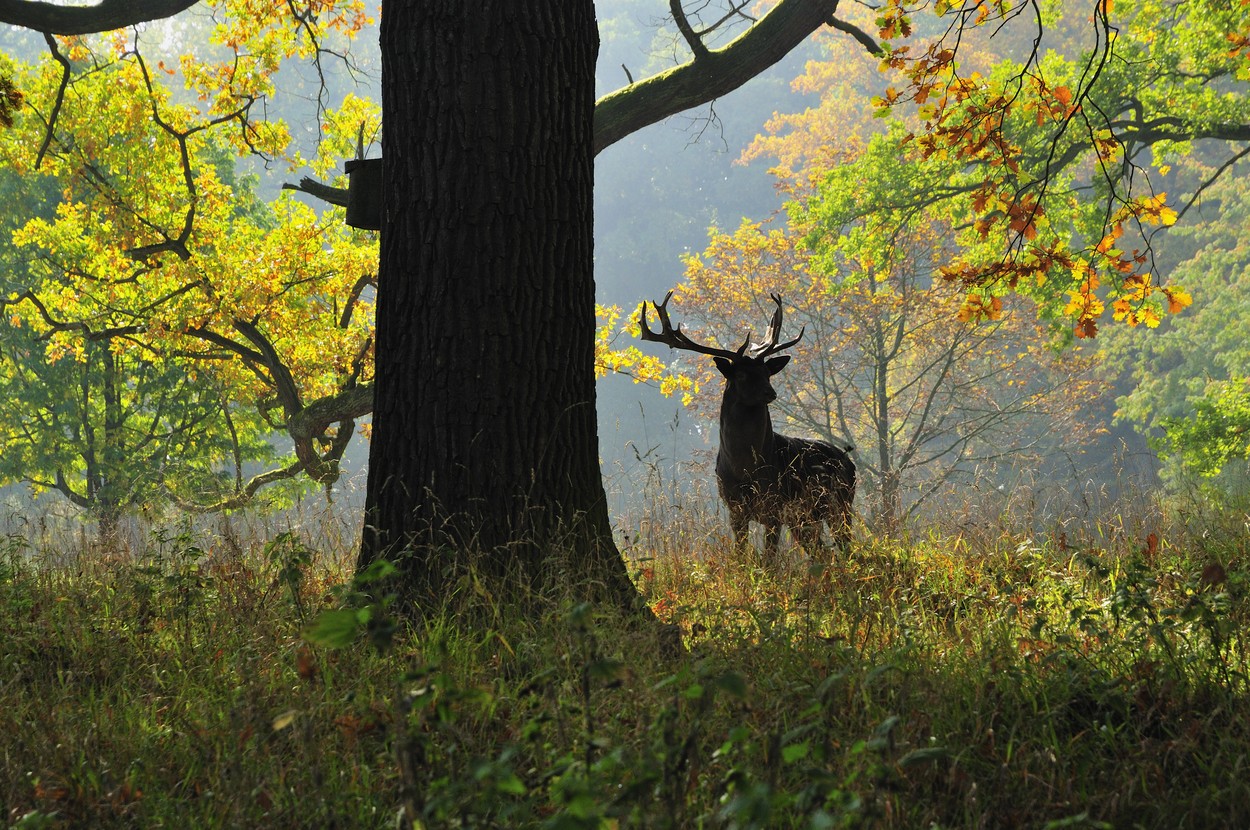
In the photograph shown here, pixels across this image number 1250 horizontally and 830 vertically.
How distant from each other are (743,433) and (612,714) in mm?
3693

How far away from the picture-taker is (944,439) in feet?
127

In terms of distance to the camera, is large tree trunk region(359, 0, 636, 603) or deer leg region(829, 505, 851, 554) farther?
deer leg region(829, 505, 851, 554)

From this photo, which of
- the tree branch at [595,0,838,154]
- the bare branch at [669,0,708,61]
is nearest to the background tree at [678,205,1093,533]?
the bare branch at [669,0,708,61]

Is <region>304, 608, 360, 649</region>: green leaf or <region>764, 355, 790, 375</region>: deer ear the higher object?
<region>764, 355, 790, 375</region>: deer ear

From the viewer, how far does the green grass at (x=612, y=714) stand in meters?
2.08

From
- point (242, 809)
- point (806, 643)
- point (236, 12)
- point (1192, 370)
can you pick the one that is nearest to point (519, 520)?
point (806, 643)

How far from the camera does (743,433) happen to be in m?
6.32

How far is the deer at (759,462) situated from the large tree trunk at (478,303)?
1952mm

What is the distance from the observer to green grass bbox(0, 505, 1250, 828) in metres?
2.08

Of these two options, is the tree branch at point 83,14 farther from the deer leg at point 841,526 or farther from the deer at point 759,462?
the deer leg at point 841,526

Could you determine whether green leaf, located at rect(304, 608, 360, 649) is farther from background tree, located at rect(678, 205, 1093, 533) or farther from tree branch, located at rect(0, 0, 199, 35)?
background tree, located at rect(678, 205, 1093, 533)

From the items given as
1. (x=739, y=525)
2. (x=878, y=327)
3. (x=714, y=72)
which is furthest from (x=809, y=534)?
(x=878, y=327)

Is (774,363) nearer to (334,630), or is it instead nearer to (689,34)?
(689,34)

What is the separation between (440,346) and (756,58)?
15.1 ft
